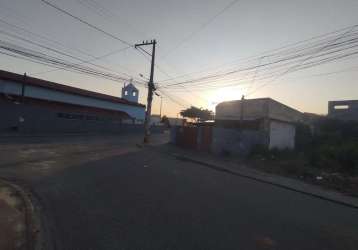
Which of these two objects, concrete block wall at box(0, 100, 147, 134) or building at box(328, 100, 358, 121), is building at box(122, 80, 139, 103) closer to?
concrete block wall at box(0, 100, 147, 134)

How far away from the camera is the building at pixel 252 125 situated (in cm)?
1691

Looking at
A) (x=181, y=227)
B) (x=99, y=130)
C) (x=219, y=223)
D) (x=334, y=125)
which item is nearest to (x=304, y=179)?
(x=219, y=223)

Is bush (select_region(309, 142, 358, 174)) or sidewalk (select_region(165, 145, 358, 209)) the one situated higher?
bush (select_region(309, 142, 358, 174))

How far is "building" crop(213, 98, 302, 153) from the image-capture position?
1691 centimetres

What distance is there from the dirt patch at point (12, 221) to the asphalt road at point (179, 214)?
50 centimetres

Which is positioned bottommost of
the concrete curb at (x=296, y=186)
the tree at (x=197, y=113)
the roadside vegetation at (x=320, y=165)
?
the concrete curb at (x=296, y=186)

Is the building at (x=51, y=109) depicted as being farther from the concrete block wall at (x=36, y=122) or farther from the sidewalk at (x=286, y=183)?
the sidewalk at (x=286, y=183)

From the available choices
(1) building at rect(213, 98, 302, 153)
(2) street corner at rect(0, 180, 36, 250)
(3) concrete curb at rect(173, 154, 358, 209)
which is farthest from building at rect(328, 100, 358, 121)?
(2) street corner at rect(0, 180, 36, 250)

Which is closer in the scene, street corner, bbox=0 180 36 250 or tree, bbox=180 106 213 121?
street corner, bbox=0 180 36 250

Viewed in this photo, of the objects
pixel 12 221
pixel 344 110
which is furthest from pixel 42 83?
pixel 344 110

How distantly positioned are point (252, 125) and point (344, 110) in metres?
31.3

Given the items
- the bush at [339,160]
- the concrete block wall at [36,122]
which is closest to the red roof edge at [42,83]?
the concrete block wall at [36,122]

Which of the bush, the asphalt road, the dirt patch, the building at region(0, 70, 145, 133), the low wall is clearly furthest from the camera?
the building at region(0, 70, 145, 133)

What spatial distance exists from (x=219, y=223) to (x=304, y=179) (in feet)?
26.2
